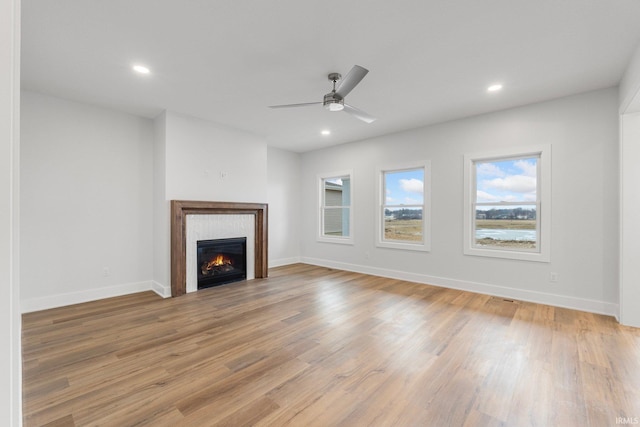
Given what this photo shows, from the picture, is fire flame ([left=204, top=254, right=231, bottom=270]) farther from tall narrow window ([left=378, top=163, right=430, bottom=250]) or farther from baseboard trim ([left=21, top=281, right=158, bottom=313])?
tall narrow window ([left=378, top=163, right=430, bottom=250])

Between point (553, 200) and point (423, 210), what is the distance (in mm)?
1808

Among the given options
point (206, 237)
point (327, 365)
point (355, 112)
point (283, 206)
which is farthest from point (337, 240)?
point (327, 365)

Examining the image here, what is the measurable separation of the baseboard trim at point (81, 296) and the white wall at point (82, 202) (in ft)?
0.03

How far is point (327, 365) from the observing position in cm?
236

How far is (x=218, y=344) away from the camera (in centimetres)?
271

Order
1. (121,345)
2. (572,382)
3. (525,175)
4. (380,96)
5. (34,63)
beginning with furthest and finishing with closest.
A: 1. (525,175)
2. (380,96)
3. (34,63)
4. (121,345)
5. (572,382)

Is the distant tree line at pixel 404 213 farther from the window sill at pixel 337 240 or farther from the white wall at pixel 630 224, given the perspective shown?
the white wall at pixel 630 224

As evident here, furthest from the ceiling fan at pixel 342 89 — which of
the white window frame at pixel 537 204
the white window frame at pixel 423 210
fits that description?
the white window frame at pixel 537 204

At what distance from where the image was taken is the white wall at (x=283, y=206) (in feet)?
21.8

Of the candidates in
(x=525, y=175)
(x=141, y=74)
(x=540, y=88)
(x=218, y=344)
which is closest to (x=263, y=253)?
(x=218, y=344)

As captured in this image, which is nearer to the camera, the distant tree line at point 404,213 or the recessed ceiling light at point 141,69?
the recessed ceiling light at point 141,69

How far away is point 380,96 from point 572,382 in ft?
11.2

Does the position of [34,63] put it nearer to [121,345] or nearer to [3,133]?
[121,345]

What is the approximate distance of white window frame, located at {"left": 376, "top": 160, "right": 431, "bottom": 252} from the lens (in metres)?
5.04
